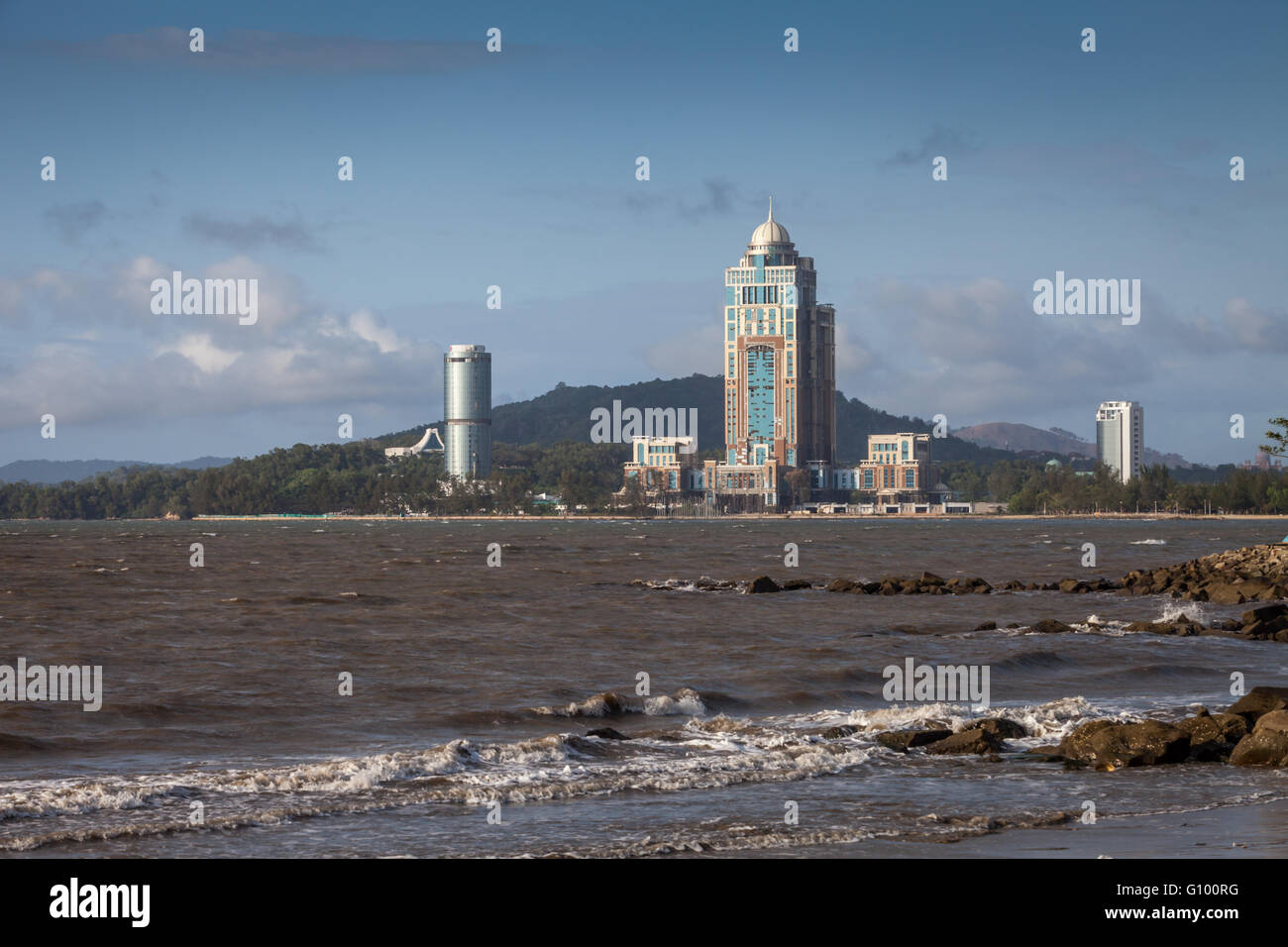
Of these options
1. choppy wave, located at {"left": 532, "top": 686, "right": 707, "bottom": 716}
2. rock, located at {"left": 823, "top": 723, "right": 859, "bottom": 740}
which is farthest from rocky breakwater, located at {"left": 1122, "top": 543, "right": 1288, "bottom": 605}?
rock, located at {"left": 823, "top": 723, "right": 859, "bottom": 740}

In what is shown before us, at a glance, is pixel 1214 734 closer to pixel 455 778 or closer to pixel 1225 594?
pixel 455 778

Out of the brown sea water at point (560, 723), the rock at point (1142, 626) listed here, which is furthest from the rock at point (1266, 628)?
the rock at point (1142, 626)

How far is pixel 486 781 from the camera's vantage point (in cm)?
1783

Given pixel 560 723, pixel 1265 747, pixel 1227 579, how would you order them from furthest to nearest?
pixel 1227 579
pixel 560 723
pixel 1265 747

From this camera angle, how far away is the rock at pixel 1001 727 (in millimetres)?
20656

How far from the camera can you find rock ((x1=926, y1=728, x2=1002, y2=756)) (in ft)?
65.3

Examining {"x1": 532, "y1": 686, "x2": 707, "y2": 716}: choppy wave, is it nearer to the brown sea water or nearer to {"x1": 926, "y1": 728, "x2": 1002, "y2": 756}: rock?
the brown sea water

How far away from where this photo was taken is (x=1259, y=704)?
21.0 metres

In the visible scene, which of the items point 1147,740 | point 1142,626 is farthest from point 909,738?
point 1142,626

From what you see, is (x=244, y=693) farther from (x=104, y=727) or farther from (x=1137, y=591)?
(x=1137, y=591)

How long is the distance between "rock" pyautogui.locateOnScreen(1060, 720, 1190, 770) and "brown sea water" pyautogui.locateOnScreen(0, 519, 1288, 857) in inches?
13.9

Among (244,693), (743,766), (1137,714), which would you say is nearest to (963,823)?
(743,766)

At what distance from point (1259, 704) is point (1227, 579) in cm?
4388
